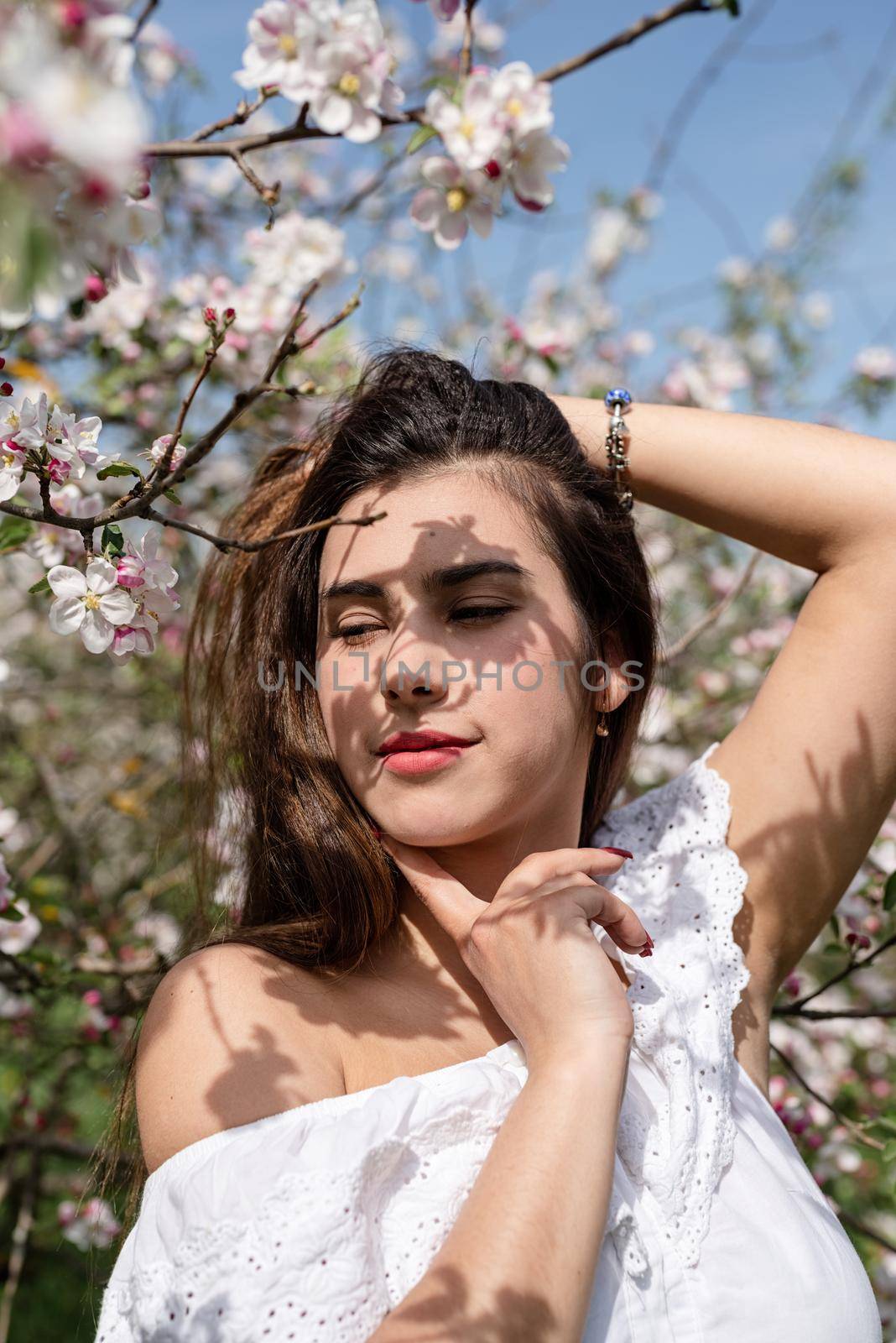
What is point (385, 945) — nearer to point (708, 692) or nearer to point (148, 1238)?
point (148, 1238)

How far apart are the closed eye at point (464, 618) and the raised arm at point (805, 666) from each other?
506 mm

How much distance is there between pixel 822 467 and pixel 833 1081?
83.2 inches

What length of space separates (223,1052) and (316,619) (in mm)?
776

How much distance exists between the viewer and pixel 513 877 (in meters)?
1.36

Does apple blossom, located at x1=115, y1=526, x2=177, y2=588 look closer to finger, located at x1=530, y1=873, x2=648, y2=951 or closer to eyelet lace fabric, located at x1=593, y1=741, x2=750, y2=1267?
finger, located at x1=530, y1=873, x2=648, y2=951

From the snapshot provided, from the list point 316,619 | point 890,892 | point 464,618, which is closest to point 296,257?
point 316,619

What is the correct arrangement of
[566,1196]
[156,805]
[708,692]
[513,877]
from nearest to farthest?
[566,1196], [513,877], [708,692], [156,805]

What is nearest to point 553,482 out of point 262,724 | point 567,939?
point 262,724

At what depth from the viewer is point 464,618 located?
149 cm

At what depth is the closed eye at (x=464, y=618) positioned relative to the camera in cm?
149

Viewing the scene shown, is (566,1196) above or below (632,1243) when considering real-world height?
above

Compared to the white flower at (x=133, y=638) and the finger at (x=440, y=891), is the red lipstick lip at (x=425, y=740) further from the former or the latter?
the white flower at (x=133, y=638)

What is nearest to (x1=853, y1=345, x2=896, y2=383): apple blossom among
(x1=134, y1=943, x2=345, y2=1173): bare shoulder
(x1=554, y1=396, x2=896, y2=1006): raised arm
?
(x1=554, y1=396, x2=896, y2=1006): raised arm

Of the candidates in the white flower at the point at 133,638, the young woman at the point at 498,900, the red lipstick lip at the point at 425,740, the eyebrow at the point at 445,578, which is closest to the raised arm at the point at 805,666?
the young woman at the point at 498,900
